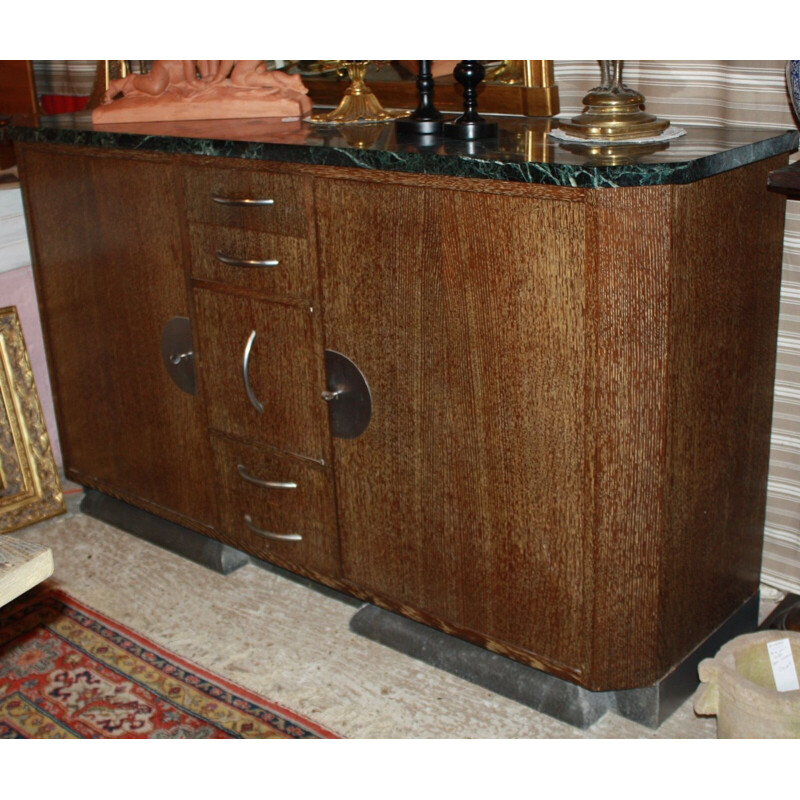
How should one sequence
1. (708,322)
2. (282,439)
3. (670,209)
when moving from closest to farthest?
(670,209)
(708,322)
(282,439)

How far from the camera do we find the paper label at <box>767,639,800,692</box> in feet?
4.97

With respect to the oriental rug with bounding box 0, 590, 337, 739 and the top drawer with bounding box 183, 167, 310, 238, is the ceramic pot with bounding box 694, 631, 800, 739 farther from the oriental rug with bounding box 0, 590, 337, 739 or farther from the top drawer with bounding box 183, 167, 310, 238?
the top drawer with bounding box 183, 167, 310, 238

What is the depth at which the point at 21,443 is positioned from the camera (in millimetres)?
2381

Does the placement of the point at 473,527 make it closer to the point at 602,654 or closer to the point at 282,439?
the point at 602,654

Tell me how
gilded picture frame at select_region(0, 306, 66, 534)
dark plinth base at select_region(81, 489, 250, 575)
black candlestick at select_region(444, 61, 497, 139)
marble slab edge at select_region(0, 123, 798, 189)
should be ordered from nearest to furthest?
marble slab edge at select_region(0, 123, 798, 189) → black candlestick at select_region(444, 61, 497, 139) → dark plinth base at select_region(81, 489, 250, 575) → gilded picture frame at select_region(0, 306, 66, 534)

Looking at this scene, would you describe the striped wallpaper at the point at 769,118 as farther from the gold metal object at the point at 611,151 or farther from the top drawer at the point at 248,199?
the top drawer at the point at 248,199

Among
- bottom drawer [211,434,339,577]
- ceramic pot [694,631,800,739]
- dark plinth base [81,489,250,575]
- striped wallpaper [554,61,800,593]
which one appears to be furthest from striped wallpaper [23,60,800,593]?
dark plinth base [81,489,250,575]

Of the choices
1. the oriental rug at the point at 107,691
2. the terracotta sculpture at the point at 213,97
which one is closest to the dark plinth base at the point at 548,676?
the oriental rug at the point at 107,691

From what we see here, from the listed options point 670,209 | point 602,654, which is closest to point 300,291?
point 670,209

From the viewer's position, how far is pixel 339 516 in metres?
1.82

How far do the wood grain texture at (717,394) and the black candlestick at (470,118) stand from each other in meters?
0.39

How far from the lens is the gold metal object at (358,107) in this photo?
194 cm

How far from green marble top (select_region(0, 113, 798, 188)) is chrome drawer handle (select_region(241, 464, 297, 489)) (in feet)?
1.94

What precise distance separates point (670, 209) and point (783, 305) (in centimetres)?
52
